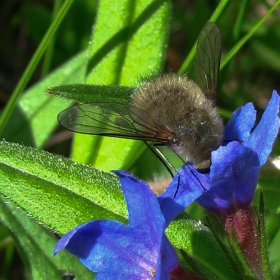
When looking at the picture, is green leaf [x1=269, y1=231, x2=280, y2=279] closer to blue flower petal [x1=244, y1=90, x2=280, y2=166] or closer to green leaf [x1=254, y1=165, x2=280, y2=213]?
green leaf [x1=254, y1=165, x2=280, y2=213]

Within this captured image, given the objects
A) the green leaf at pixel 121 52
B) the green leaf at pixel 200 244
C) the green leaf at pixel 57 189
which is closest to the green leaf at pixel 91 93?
the green leaf at pixel 57 189

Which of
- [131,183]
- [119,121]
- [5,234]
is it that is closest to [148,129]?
[119,121]

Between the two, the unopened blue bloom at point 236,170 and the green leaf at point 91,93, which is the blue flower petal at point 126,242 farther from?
the green leaf at point 91,93

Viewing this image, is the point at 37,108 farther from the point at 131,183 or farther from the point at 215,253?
the point at 131,183

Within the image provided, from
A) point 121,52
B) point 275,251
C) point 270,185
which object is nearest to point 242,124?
point 270,185

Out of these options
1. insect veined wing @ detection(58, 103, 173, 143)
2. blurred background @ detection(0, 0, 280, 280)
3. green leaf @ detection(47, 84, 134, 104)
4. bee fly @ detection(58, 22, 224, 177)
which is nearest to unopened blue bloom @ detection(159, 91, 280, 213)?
bee fly @ detection(58, 22, 224, 177)

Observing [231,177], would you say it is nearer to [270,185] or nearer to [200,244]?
[200,244]
